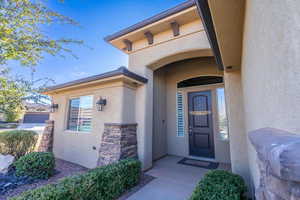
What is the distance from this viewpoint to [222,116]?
15.9 feet

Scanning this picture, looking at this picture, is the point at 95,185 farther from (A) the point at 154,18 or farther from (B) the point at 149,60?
(A) the point at 154,18

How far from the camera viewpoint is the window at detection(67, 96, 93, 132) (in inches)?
189

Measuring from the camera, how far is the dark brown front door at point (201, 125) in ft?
16.5

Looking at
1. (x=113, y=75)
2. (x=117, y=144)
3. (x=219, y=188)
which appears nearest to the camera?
(x=219, y=188)

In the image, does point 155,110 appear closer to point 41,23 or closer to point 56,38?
point 56,38

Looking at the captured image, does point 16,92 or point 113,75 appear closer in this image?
point 16,92

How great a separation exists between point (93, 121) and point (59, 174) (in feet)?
5.62

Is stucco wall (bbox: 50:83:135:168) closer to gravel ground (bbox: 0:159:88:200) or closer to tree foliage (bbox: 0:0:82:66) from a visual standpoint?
Result: gravel ground (bbox: 0:159:88:200)

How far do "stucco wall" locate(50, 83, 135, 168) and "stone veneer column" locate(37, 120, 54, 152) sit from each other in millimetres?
266

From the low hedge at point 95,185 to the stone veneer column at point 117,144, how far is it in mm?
567

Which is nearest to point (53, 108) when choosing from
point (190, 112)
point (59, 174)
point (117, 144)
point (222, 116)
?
point (59, 174)

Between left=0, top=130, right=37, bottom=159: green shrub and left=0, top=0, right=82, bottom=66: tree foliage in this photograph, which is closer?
left=0, top=0, right=82, bottom=66: tree foliage

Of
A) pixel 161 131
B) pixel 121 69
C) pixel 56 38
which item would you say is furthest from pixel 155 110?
pixel 56 38

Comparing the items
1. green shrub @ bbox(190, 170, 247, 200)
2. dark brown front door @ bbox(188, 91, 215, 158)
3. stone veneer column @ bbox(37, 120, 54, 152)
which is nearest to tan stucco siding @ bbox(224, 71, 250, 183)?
green shrub @ bbox(190, 170, 247, 200)
